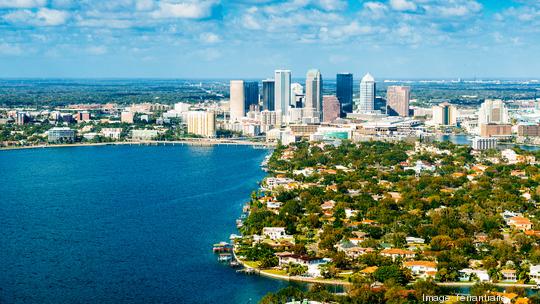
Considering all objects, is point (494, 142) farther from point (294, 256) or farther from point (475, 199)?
point (294, 256)

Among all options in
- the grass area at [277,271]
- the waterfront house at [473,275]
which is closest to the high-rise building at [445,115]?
the waterfront house at [473,275]

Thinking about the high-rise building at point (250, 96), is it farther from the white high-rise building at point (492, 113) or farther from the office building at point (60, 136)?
the white high-rise building at point (492, 113)

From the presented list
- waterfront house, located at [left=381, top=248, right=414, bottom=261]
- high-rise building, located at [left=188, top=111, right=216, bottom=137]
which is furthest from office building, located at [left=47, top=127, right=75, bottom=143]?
waterfront house, located at [left=381, top=248, right=414, bottom=261]

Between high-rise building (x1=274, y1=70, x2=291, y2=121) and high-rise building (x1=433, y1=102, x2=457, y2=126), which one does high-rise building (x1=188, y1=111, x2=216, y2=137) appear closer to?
high-rise building (x1=274, y1=70, x2=291, y2=121)

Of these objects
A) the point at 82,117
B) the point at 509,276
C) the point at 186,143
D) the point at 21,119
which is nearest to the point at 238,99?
the point at 82,117

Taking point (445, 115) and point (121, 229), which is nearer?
point (121, 229)

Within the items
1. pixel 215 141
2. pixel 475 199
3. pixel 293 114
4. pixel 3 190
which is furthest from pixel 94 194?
pixel 293 114

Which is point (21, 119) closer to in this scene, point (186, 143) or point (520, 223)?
point (186, 143)
